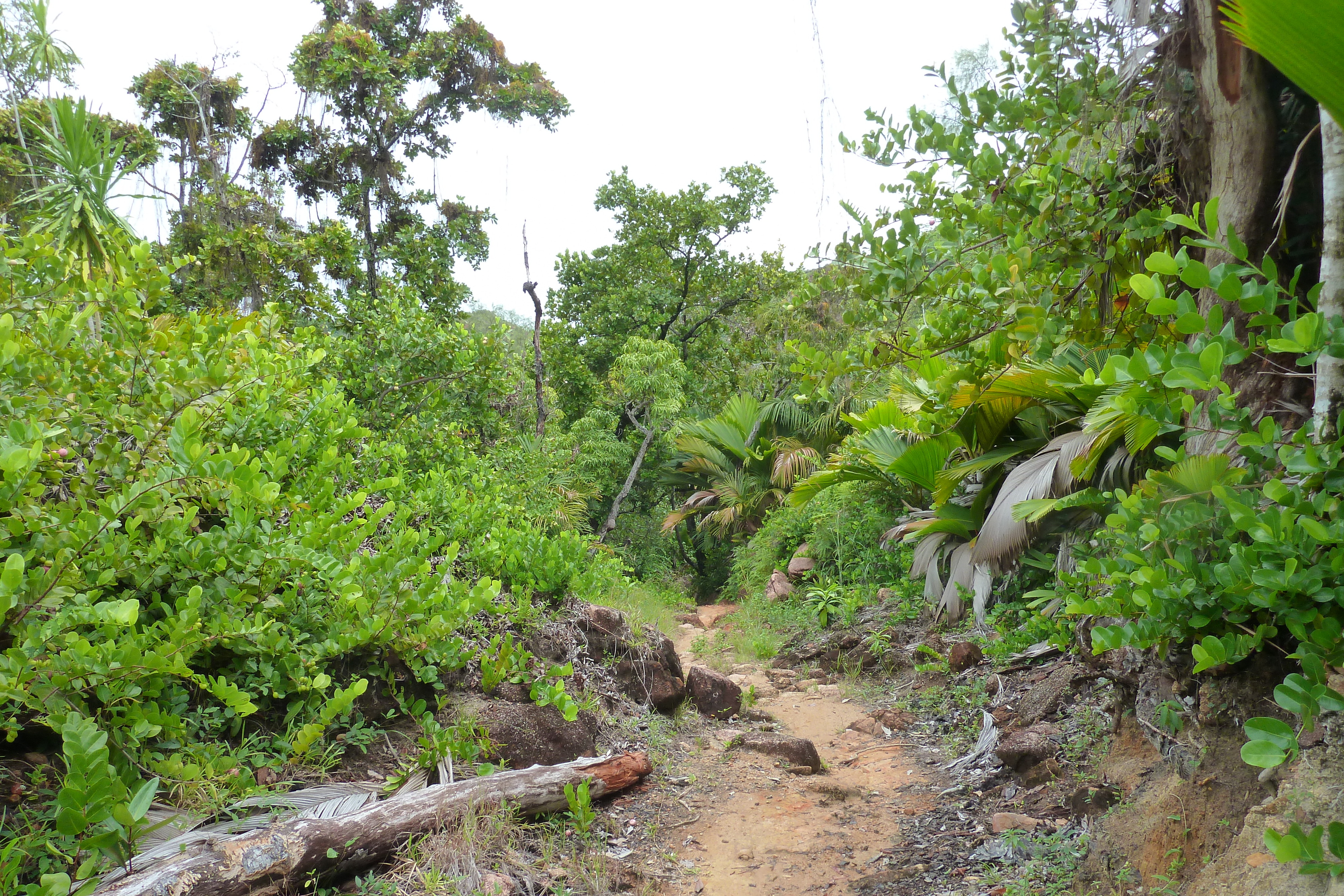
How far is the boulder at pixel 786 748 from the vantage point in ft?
15.3

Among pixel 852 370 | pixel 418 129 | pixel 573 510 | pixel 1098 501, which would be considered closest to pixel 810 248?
pixel 852 370

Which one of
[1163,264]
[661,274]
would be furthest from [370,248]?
[1163,264]

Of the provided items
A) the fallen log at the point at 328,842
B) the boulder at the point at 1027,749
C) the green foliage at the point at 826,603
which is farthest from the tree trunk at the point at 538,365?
the boulder at the point at 1027,749

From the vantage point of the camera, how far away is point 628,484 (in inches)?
521

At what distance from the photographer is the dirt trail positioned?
3.37m

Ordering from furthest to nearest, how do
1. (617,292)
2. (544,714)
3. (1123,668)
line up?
(617,292)
(544,714)
(1123,668)

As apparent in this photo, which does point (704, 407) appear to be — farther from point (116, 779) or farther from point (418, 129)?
point (116, 779)

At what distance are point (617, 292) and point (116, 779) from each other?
13.1m

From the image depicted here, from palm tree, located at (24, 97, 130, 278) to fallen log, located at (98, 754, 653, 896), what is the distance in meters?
3.92

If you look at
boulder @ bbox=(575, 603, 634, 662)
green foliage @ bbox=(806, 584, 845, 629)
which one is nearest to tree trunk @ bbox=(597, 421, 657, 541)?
green foliage @ bbox=(806, 584, 845, 629)

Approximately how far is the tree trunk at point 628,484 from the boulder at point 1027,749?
960 centimetres

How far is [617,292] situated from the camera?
48.0 feet

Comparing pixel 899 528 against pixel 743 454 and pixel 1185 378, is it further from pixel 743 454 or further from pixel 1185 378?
pixel 1185 378

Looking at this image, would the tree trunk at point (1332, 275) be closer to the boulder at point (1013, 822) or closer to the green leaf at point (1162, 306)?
the green leaf at point (1162, 306)
